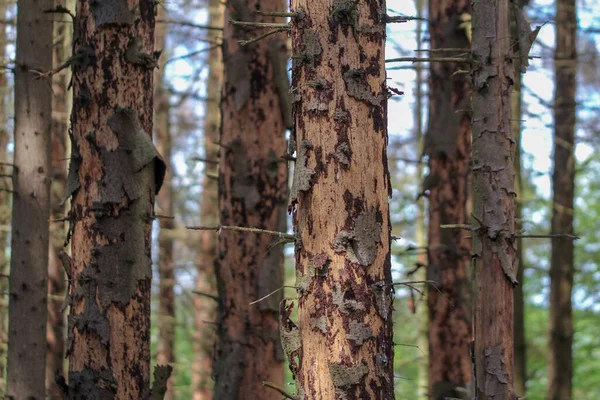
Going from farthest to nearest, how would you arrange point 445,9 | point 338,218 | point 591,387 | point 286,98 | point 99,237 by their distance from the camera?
point 591,387, point 445,9, point 286,98, point 99,237, point 338,218

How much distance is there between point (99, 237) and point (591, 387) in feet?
41.0

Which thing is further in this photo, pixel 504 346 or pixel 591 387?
pixel 591 387

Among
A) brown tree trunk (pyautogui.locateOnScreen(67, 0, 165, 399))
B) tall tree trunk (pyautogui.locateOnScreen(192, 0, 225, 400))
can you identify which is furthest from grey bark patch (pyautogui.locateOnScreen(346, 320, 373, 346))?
tall tree trunk (pyautogui.locateOnScreen(192, 0, 225, 400))

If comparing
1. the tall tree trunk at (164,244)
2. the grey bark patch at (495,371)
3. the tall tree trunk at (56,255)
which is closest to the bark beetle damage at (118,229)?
the grey bark patch at (495,371)

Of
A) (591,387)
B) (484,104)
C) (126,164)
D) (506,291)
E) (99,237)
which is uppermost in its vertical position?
(484,104)

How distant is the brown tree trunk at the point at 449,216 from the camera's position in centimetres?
806

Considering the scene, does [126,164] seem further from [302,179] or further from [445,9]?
[445,9]

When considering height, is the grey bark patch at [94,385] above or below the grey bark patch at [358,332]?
below

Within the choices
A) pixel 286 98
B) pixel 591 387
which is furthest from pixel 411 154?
pixel 286 98

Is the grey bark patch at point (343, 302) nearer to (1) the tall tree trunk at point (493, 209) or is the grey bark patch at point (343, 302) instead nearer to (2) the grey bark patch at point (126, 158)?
(1) the tall tree trunk at point (493, 209)

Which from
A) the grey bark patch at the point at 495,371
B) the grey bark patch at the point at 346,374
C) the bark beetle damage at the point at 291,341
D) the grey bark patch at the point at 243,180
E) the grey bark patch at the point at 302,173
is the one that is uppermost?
the grey bark patch at the point at 243,180

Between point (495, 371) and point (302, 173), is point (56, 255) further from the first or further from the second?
point (302, 173)

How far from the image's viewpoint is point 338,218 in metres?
3.46

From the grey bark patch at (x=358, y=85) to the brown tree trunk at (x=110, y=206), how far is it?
1888mm
